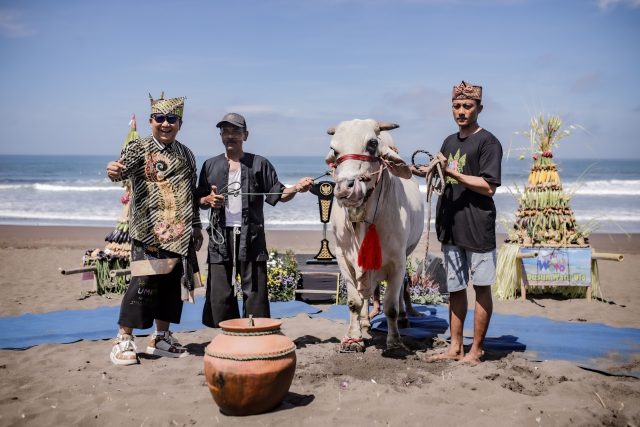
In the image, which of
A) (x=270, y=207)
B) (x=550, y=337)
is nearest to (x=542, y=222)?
(x=550, y=337)

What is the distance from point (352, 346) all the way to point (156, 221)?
2073 millimetres

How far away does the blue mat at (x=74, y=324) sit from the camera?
6.01 m

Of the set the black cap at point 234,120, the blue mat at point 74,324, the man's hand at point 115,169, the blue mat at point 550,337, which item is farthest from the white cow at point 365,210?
the blue mat at point 74,324

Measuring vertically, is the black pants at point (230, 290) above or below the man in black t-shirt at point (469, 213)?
below

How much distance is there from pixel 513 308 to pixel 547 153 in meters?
2.37

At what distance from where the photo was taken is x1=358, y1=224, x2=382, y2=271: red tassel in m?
5.09

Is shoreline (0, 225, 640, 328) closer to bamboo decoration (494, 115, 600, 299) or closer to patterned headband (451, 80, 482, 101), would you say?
bamboo decoration (494, 115, 600, 299)

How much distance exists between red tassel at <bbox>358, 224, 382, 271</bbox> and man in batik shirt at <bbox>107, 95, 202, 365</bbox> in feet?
5.01

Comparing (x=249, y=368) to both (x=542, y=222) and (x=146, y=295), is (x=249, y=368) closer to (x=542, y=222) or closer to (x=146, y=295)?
(x=146, y=295)

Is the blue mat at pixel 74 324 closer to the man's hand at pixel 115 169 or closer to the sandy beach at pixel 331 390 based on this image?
the sandy beach at pixel 331 390

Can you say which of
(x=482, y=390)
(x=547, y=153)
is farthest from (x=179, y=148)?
(x=547, y=153)

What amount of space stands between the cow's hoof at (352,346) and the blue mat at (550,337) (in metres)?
0.93

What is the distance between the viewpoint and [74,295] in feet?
28.3

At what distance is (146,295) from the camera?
514 centimetres
